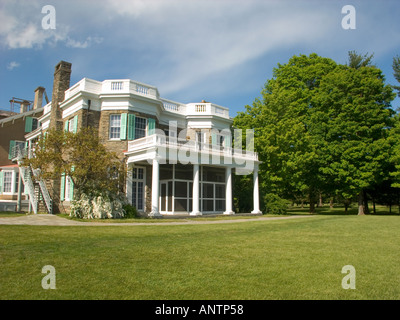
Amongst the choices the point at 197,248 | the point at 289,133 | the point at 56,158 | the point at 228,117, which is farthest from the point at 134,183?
the point at 197,248

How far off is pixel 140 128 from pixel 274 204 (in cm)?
1202

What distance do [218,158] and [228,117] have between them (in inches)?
261

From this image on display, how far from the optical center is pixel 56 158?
55.3 feet

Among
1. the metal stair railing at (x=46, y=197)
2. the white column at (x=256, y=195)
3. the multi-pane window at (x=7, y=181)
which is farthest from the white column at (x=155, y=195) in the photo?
the multi-pane window at (x=7, y=181)

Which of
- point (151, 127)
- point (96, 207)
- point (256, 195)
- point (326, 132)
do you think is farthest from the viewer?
point (326, 132)

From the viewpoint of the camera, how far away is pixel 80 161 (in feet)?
55.9

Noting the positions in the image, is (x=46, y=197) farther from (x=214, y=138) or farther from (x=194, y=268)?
(x=194, y=268)

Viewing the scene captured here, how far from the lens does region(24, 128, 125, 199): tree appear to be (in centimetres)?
1675

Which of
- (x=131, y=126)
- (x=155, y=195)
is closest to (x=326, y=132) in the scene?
(x=131, y=126)

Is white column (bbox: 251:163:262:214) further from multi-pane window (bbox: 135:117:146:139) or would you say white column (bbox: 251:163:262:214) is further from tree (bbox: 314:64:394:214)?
multi-pane window (bbox: 135:117:146:139)

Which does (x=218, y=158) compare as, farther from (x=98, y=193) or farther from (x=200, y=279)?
(x=200, y=279)

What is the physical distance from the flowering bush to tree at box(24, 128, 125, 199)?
459 mm

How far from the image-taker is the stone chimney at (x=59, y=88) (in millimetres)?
24219

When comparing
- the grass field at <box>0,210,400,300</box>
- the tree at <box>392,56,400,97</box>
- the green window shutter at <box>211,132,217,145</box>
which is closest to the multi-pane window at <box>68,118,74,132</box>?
the green window shutter at <box>211,132,217,145</box>
